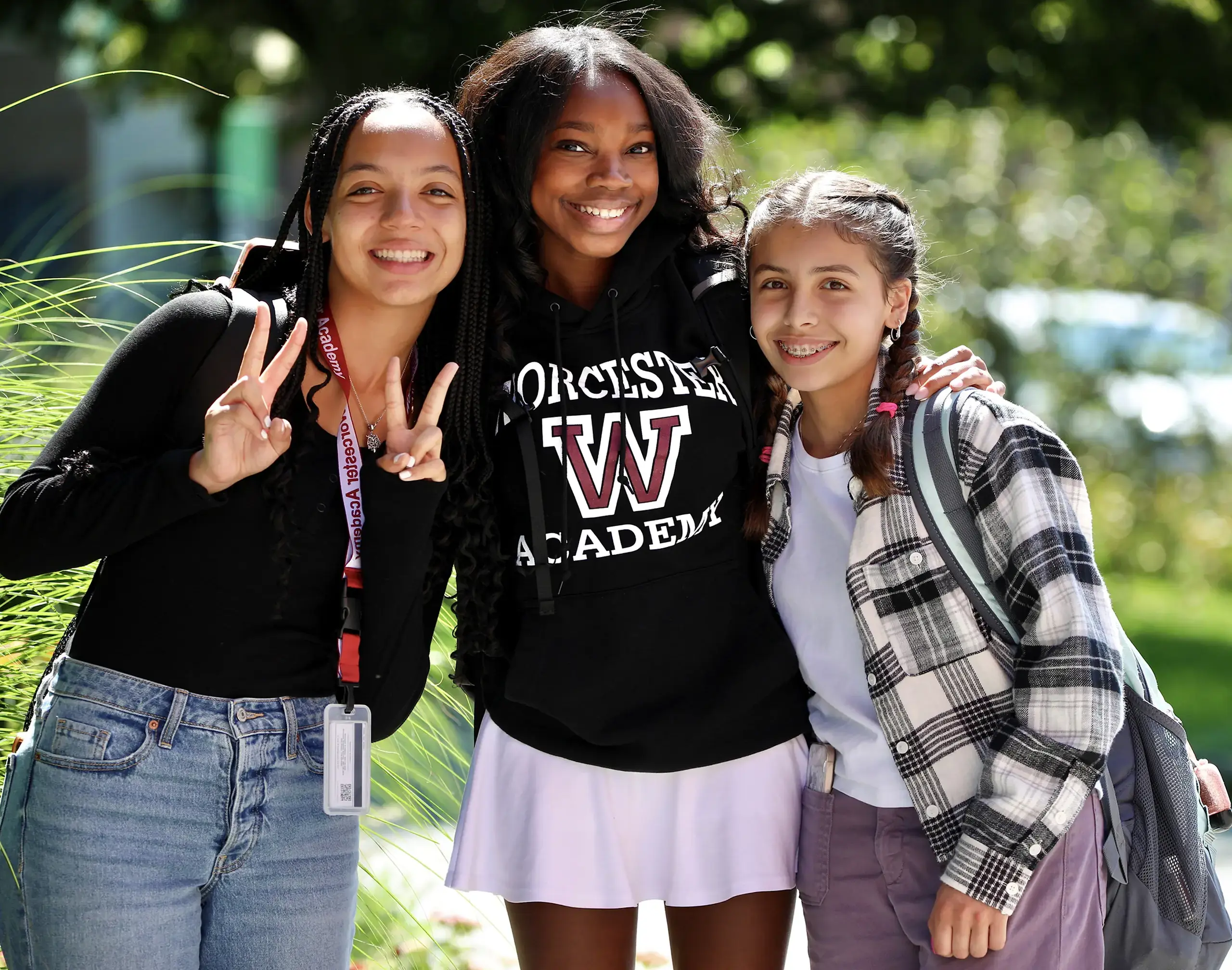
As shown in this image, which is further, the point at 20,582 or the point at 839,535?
the point at 20,582

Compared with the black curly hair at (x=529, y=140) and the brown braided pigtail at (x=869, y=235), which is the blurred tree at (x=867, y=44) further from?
the brown braided pigtail at (x=869, y=235)

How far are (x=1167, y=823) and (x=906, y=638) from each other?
0.52 meters

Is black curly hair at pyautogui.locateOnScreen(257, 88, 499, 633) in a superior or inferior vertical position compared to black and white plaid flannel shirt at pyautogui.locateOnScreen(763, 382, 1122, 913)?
superior

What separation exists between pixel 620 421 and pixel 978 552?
692mm

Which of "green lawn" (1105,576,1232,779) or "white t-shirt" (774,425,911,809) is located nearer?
"white t-shirt" (774,425,911,809)

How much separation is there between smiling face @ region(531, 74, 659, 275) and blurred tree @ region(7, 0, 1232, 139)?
4479mm

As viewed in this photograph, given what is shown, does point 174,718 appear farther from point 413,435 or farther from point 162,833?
point 413,435

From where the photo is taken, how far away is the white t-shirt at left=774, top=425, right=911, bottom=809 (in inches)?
99.0

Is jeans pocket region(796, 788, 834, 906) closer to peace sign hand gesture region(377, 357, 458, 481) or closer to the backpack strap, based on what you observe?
the backpack strap

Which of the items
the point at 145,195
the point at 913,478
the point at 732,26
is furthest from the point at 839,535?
the point at 145,195

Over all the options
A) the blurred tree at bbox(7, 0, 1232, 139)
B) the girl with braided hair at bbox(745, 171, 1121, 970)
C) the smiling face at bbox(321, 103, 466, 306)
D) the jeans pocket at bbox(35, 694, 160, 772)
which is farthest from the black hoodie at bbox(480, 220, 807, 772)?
the blurred tree at bbox(7, 0, 1232, 139)

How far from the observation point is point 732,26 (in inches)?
297

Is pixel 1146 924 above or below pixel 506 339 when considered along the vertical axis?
below

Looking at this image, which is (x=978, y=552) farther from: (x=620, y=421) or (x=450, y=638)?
(x=450, y=638)
